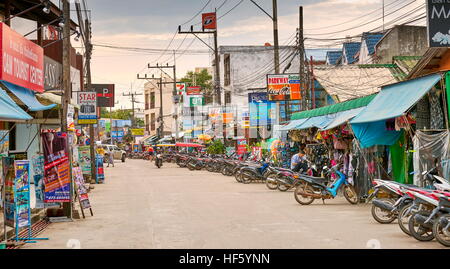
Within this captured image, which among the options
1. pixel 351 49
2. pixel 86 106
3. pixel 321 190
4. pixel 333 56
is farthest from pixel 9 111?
pixel 333 56

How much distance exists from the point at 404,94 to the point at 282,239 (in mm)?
5513

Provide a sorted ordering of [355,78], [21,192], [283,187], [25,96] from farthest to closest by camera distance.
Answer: [355,78] < [283,187] < [25,96] < [21,192]

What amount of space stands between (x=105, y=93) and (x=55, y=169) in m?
45.3

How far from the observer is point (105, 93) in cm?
5872

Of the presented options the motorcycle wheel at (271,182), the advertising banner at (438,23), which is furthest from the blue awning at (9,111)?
the motorcycle wheel at (271,182)

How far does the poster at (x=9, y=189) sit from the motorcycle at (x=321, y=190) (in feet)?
30.7

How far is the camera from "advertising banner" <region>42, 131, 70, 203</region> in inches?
561

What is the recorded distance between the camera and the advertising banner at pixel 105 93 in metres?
57.7

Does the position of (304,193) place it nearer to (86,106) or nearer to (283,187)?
(283,187)

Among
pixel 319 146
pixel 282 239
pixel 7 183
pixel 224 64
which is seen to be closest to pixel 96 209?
pixel 7 183

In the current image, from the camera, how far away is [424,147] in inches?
526

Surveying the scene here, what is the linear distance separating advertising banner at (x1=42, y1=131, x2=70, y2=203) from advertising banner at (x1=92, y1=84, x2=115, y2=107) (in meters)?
43.6

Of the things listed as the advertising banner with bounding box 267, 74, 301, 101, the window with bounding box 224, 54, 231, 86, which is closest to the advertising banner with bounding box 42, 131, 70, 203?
the advertising banner with bounding box 267, 74, 301, 101

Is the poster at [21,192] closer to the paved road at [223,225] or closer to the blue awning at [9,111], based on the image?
the paved road at [223,225]
